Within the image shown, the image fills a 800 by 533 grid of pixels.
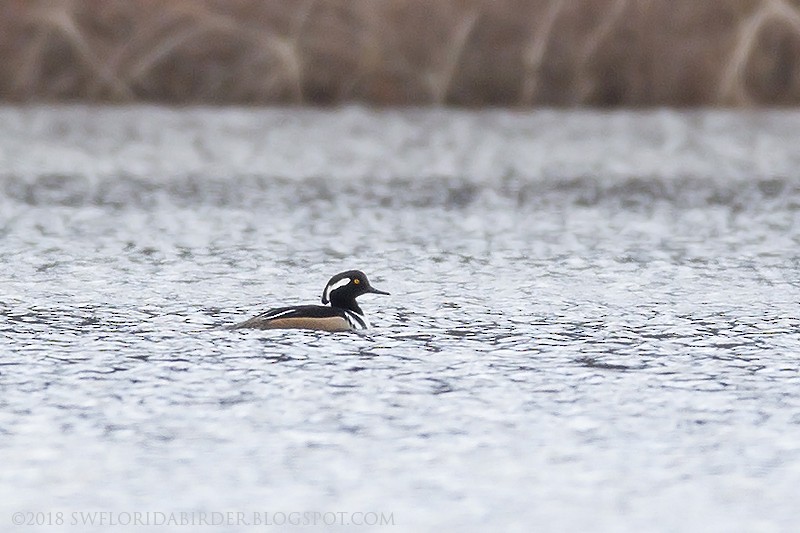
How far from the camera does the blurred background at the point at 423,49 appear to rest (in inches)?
963

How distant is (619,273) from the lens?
1191 cm

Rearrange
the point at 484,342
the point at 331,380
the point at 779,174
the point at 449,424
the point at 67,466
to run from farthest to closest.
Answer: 1. the point at 779,174
2. the point at 484,342
3. the point at 331,380
4. the point at 449,424
5. the point at 67,466

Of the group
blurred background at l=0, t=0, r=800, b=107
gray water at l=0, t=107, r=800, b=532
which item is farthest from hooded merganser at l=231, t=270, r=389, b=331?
blurred background at l=0, t=0, r=800, b=107

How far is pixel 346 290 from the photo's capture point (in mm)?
9695

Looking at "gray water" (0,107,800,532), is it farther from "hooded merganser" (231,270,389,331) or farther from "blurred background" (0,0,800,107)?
"blurred background" (0,0,800,107)

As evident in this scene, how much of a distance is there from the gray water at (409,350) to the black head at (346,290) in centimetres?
23

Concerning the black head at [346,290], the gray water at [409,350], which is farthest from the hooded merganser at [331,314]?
the gray water at [409,350]

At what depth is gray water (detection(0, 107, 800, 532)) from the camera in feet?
21.3

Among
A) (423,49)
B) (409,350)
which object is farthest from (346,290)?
(423,49)

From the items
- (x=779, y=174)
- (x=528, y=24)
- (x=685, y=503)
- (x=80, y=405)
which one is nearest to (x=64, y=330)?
(x=80, y=405)

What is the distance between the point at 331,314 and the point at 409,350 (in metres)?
0.56

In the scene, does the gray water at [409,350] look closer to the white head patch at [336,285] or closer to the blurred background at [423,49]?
the white head patch at [336,285]

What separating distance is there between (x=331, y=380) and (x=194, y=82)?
17.7 meters

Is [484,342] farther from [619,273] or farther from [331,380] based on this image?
[619,273]
